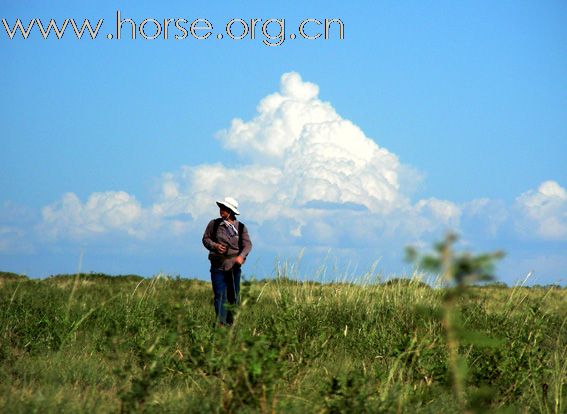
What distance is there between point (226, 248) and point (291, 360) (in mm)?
4442

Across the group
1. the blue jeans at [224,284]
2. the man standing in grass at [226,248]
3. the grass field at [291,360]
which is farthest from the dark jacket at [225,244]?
the grass field at [291,360]

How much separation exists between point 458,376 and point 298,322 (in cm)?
796

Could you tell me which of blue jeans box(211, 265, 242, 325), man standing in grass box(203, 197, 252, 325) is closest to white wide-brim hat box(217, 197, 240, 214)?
man standing in grass box(203, 197, 252, 325)

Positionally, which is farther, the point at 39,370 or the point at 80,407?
the point at 39,370

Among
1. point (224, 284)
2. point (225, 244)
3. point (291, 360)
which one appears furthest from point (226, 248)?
point (291, 360)

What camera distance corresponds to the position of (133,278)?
24.4 m

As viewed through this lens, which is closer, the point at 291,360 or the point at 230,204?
the point at 291,360

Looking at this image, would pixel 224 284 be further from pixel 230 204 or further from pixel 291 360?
pixel 291 360

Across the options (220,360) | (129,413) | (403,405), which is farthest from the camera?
(403,405)

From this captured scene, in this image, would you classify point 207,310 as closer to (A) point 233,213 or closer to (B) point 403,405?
(A) point 233,213

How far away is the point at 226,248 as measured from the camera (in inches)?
486

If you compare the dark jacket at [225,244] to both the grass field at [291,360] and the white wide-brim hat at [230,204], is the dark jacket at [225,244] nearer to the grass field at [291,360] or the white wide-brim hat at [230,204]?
the white wide-brim hat at [230,204]

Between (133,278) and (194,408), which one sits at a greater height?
(133,278)

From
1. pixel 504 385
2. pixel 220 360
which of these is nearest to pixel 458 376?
pixel 220 360
